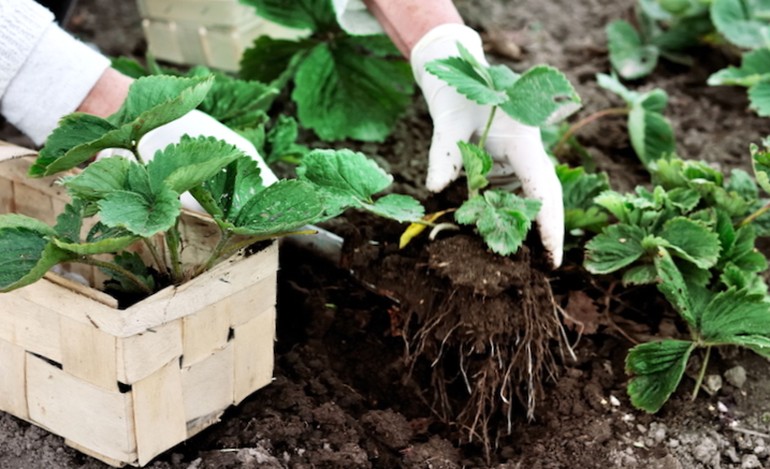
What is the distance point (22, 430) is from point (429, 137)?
103cm

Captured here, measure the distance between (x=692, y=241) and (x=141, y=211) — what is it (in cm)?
85

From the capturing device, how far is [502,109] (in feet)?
4.25

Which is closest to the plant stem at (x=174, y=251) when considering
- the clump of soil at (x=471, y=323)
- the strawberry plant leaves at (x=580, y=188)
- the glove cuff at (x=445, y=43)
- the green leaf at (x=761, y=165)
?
the clump of soil at (x=471, y=323)

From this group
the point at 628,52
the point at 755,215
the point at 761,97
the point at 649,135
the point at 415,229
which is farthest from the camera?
the point at 628,52

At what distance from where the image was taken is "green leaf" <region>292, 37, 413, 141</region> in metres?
1.82

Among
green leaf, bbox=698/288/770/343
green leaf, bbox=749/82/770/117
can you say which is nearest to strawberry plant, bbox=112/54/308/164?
green leaf, bbox=698/288/770/343

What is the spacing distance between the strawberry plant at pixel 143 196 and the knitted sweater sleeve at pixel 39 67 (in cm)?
29

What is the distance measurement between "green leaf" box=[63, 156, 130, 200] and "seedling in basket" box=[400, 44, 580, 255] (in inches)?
18.7

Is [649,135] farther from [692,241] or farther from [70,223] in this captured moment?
[70,223]

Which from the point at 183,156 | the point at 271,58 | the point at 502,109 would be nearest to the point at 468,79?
the point at 502,109

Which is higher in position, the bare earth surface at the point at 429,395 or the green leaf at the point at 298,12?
the green leaf at the point at 298,12

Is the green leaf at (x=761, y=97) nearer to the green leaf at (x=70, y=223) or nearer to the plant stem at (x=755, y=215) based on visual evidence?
the plant stem at (x=755, y=215)

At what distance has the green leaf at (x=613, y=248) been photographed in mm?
1406

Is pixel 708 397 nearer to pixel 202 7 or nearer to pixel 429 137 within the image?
pixel 429 137
